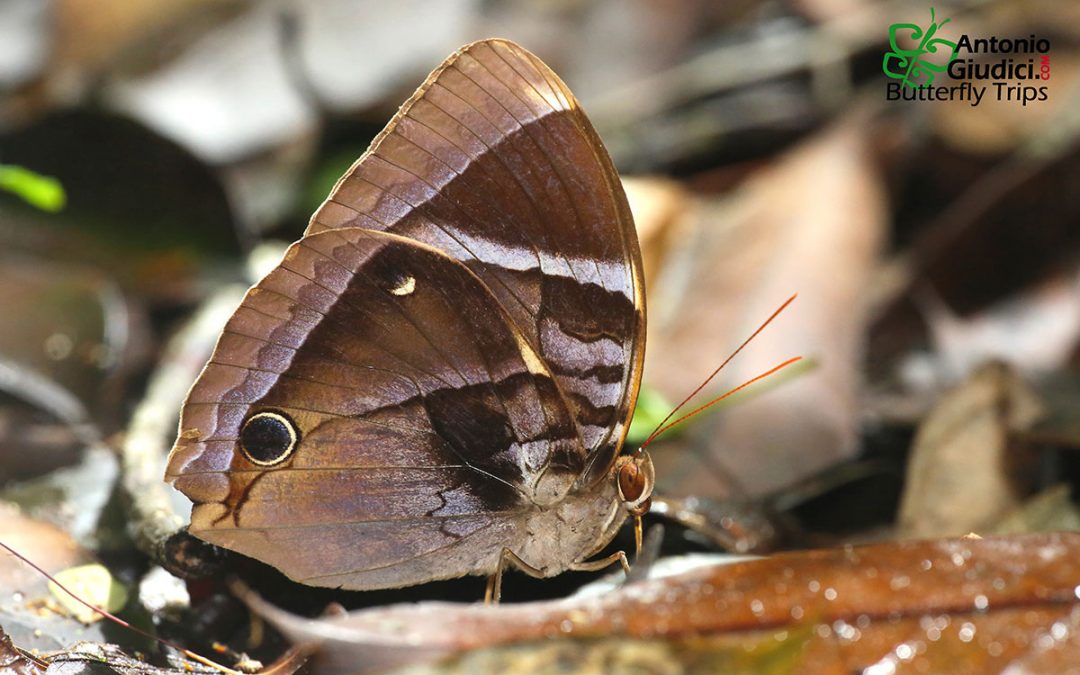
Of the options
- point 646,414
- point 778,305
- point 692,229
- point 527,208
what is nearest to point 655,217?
point 692,229

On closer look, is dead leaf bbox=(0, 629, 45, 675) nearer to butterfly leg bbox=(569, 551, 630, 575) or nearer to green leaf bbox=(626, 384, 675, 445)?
butterfly leg bbox=(569, 551, 630, 575)

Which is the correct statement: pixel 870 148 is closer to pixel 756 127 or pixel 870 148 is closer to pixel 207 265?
pixel 756 127

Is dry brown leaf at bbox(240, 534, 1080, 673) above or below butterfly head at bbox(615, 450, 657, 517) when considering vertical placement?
below

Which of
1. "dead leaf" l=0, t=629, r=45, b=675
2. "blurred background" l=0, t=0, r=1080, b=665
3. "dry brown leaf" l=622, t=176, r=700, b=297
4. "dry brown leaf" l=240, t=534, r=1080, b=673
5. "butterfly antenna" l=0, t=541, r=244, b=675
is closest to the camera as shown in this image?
"dry brown leaf" l=240, t=534, r=1080, b=673

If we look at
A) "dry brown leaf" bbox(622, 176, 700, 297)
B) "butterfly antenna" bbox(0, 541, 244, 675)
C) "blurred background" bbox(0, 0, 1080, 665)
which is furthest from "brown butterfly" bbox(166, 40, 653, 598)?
"dry brown leaf" bbox(622, 176, 700, 297)

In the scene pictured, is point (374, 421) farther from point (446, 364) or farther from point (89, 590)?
point (89, 590)

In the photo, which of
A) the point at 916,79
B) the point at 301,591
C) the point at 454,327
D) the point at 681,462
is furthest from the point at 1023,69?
the point at 301,591
